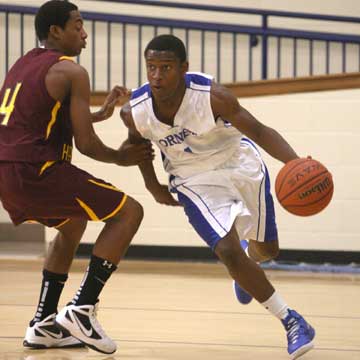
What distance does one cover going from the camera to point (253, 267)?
3.96 meters

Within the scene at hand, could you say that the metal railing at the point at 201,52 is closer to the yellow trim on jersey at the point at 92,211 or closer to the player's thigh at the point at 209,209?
the player's thigh at the point at 209,209

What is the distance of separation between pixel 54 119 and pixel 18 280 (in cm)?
274

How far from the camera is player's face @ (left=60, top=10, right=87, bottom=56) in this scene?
4098 mm

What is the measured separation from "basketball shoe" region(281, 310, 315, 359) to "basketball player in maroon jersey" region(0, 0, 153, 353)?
746mm

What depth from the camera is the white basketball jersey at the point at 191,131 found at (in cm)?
424

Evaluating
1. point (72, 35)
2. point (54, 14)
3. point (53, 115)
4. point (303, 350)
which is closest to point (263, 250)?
point (303, 350)

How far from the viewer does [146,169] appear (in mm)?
4418

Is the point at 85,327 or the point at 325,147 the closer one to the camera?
the point at 85,327

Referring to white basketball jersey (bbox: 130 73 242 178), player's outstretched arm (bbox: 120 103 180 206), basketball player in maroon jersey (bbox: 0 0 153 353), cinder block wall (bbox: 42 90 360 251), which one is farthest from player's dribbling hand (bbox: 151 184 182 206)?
cinder block wall (bbox: 42 90 360 251)

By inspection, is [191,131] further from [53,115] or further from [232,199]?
[53,115]

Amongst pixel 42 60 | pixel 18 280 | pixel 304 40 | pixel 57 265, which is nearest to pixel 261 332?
pixel 57 265

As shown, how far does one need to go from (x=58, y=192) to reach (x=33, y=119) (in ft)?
1.07

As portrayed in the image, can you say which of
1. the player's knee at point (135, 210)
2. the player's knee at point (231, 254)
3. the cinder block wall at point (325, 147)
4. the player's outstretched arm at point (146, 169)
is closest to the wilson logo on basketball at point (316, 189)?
the player's knee at point (231, 254)

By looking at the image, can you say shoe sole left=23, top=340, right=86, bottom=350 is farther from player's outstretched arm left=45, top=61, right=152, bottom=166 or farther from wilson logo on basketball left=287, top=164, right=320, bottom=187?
wilson logo on basketball left=287, top=164, right=320, bottom=187
